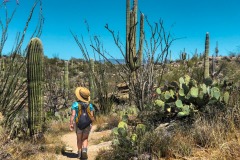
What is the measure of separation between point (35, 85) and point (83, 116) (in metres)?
1.92

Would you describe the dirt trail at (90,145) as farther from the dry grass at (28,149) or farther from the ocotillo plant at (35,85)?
the ocotillo plant at (35,85)

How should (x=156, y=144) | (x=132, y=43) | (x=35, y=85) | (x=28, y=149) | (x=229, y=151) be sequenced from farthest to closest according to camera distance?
(x=132, y=43)
(x=35, y=85)
(x=28, y=149)
(x=156, y=144)
(x=229, y=151)

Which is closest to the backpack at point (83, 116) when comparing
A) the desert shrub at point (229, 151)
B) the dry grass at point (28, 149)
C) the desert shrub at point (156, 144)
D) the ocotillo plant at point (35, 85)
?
the dry grass at point (28, 149)

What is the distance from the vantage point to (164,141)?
17.0 feet

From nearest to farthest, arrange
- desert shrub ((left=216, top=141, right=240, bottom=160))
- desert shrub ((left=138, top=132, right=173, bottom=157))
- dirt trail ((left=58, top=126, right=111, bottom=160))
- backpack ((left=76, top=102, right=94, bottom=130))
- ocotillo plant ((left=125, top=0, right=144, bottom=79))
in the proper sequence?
1. desert shrub ((left=216, top=141, right=240, bottom=160))
2. desert shrub ((left=138, top=132, right=173, bottom=157))
3. backpack ((left=76, top=102, right=94, bottom=130))
4. dirt trail ((left=58, top=126, right=111, bottom=160))
5. ocotillo plant ((left=125, top=0, right=144, bottom=79))

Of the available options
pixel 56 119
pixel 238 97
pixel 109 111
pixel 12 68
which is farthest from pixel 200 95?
pixel 56 119

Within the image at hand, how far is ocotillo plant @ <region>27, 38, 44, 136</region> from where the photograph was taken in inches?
307

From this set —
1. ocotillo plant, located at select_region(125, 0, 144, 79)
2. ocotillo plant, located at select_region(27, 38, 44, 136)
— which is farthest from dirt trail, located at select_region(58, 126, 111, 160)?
ocotillo plant, located at select_region(125, 0, 144, 79)

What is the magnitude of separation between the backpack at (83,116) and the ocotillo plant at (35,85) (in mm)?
1741

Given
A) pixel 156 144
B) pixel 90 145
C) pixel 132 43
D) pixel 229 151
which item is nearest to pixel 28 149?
pixel 90 145

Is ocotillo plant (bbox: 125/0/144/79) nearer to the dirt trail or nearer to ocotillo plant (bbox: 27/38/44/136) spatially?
the dirt trail

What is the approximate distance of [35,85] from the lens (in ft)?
25.6

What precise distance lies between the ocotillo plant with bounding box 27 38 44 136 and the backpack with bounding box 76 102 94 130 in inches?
68.5

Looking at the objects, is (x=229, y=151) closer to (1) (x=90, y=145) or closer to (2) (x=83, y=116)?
(2) (x=83, y=116)
